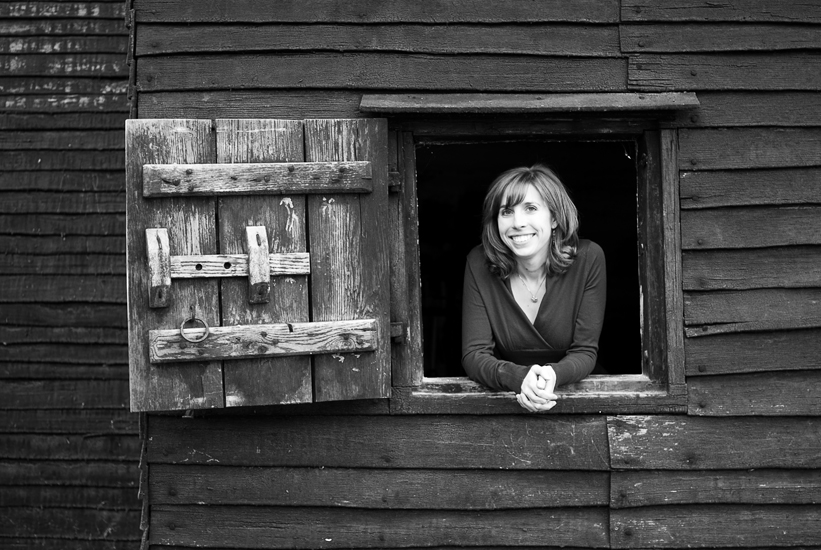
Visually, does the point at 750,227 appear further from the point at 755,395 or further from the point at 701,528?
the point at 701,528

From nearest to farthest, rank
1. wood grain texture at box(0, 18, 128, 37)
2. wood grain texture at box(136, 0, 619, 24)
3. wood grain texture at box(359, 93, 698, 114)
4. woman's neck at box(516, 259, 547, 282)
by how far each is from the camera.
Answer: wood grain texture at box(359, 93, 698, 114) < wood grain texture at box(136, 0, 619, 24) < woman's neck at box(516, 259, 547, 282) < wood grain texture at box(0, 18, 128, 37)

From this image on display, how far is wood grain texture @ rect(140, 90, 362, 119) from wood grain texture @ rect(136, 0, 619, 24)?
283 millimetres

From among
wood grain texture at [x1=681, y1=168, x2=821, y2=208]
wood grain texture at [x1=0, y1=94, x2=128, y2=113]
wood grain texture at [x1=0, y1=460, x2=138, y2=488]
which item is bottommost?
wood grain texture at [x1=0, y1=460, x2=138, y2=488]

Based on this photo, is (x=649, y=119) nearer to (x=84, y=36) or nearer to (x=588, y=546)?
(x=588, y=546)

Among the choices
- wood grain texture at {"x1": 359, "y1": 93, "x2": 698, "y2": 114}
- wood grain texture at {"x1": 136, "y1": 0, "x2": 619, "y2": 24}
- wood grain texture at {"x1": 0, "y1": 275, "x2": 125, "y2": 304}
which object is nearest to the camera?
wood grain texture at {"x1": 359, "y1": 93, "x2": 698, "y2": 114}

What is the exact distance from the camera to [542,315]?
3238 mm

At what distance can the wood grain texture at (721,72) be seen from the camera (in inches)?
123

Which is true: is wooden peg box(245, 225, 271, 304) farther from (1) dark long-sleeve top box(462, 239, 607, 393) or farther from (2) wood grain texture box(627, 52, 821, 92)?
(2) wood grain texture box(627, 52, 821, 92)

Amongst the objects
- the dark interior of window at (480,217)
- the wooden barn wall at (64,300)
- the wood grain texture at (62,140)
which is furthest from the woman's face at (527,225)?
the wood grain texture at (62,140)

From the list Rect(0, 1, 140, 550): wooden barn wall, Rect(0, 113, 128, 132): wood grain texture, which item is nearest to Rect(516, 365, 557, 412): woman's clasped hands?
Rect(0, 1, 140, 550): wooden barn wall

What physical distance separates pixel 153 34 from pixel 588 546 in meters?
2.63

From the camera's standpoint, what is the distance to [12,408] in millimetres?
4875

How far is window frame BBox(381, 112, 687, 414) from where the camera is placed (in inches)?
123

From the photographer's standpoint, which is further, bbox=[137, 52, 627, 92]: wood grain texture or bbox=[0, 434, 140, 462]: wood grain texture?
bbox=[0, 434, 140, 462]: wood grain texture
